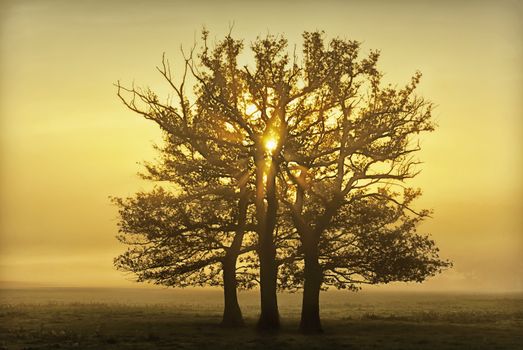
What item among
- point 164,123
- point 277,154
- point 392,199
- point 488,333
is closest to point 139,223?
point 164,123

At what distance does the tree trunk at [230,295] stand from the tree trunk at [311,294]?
6567 mm

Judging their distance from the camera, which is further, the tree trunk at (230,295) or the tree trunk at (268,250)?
the tree trunk at (230,295)

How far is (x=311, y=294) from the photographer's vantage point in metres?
39.2

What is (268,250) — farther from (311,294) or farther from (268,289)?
(311,294)

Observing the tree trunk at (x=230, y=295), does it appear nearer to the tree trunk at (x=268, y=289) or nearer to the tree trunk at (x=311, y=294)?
the tree trunk at (x=268, y=289)

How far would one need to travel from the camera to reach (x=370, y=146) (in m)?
Answer: 41.1

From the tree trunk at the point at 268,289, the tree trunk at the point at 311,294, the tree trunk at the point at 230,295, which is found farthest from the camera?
the tree trunk at the point at 230,295

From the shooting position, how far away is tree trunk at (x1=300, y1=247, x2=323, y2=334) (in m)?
39.0

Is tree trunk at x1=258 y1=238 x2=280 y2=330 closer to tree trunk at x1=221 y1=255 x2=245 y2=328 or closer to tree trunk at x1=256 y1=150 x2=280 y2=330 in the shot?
tree trunk at x1=256 y1=150 x2=280 y2=330

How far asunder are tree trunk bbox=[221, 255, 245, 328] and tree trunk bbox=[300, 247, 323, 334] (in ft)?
21.5

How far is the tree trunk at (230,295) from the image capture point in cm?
4434

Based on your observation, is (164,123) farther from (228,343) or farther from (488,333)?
(488,333)

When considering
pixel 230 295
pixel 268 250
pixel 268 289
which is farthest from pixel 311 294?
pixel 230 295

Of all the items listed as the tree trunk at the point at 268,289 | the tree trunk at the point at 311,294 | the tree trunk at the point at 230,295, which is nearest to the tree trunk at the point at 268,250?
the tree trunk at the point at 268,289
